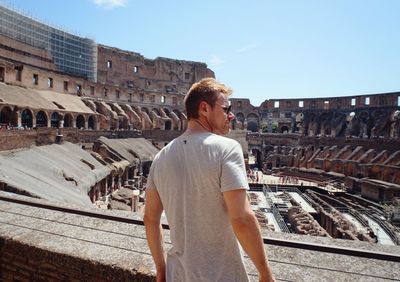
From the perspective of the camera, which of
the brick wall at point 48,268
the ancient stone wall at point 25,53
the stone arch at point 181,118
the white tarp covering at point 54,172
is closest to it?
the brick wall at point 48,268

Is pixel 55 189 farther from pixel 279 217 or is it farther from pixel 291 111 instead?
pixel 291 111

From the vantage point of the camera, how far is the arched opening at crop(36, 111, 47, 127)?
29469 mm

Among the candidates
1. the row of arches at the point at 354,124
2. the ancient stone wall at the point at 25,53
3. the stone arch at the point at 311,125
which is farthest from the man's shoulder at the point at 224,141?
the stone arch at the point at 311,125

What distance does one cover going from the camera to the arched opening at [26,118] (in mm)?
27656

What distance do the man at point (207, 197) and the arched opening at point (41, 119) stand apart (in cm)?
3100

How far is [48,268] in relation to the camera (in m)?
3.12

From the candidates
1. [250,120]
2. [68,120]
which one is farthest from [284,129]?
[68,120]

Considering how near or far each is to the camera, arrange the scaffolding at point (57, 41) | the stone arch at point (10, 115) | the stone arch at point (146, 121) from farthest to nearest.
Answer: the stone arch at point (146, 121) < the scaffolding at point (57, 41) < the stone arch at point (10, 115)

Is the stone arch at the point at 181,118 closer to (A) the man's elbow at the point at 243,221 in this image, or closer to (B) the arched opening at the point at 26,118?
(B) the arched opening at the point at 26,118

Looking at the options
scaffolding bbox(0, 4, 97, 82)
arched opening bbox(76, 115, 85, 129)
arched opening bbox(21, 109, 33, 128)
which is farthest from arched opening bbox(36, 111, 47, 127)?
scaffolding bbox(0, 4, 97, 82)

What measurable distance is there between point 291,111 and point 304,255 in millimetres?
49605

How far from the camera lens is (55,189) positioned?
12617 mm

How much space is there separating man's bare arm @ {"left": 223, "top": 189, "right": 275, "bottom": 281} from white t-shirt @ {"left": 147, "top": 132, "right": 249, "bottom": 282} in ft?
0.21

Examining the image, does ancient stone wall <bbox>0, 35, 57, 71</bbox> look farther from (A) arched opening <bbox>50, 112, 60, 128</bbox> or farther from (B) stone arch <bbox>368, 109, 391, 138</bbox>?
(B) stone arch <bbox>368, 109, 391, 138</bbox>
